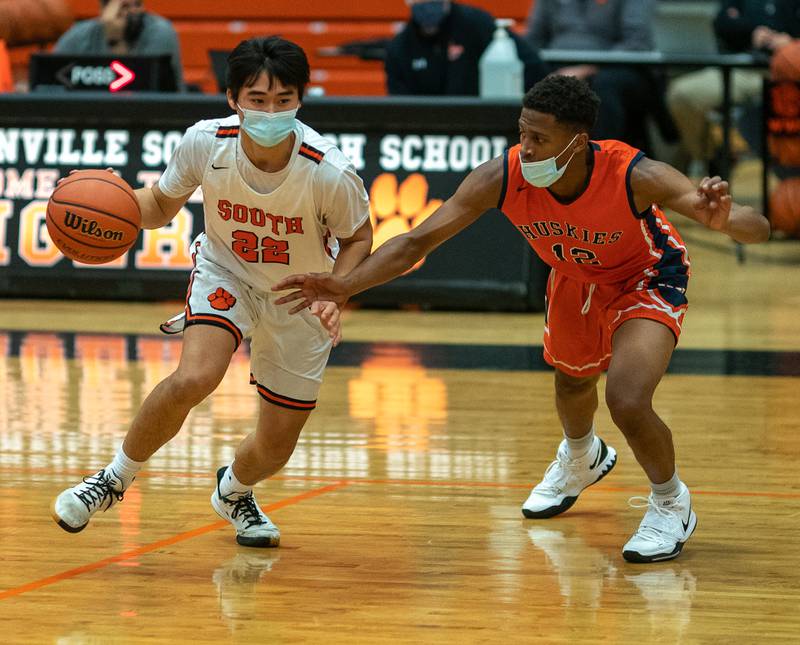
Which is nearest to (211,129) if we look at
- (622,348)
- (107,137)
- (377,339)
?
(622,348)

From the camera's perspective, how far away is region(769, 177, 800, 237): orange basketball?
1265 cm

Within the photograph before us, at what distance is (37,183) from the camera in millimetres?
10586

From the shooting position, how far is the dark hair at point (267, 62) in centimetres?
468

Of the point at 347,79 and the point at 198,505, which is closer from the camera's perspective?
the point at 198,505

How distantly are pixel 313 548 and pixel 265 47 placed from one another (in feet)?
5.48

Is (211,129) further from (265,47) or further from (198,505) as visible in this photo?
(198,505)

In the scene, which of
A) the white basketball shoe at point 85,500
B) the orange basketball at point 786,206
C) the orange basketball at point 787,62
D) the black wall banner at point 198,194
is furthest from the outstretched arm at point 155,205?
the orange basketball at point 786,206

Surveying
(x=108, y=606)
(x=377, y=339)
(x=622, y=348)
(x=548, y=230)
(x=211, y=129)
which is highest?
(x=211, y=129)

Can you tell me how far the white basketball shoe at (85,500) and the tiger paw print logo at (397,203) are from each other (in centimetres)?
539

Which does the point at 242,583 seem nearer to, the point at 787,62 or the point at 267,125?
the point at 267,125

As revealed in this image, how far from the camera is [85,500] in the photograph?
15.7 ft

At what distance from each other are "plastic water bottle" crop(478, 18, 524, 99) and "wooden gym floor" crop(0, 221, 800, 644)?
1.73 meters

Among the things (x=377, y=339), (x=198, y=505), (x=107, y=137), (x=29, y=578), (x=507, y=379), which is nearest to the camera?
(x=29, y=578)

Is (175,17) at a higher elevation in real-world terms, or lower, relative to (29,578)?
higher
